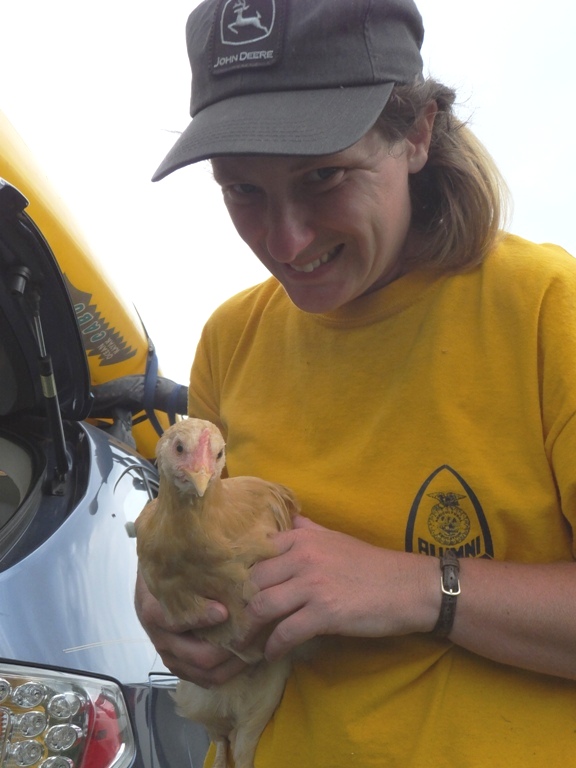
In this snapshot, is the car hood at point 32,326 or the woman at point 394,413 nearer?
the woman at point 394,413

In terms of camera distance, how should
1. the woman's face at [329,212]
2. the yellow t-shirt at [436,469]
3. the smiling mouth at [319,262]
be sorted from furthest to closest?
the smiling mouth at [319,262] → the woman's face at [329,212] → the yellow t-shirt at [436,469]

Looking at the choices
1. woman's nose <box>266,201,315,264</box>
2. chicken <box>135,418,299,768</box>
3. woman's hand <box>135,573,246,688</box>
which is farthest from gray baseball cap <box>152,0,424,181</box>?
woman's hand <box>135,573,246,688</box>

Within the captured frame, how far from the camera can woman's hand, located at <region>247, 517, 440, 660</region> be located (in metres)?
1.22

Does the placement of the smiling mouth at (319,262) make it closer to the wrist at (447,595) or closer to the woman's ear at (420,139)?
the woman's ear at (420,139)

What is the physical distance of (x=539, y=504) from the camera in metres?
1.20

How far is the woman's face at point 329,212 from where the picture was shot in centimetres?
131

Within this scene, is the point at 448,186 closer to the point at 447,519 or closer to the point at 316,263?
the point at 316,263

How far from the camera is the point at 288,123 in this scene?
124cm

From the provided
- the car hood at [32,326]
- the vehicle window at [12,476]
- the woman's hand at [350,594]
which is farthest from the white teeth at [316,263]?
the vehicle window at [12,476]

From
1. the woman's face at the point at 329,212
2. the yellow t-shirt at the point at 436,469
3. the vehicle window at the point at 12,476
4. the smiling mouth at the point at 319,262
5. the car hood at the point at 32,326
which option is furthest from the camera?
the vehicle window at the point at 12,476

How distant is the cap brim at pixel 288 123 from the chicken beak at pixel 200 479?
1.86 feet

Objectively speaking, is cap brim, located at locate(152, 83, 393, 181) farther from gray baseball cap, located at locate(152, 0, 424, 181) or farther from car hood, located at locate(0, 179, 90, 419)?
car hood, located at locate(0, 179, 90, 419)

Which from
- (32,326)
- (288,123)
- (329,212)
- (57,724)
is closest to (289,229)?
(329,212)

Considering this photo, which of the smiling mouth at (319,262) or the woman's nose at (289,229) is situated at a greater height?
the woman's nose at (289,229)
